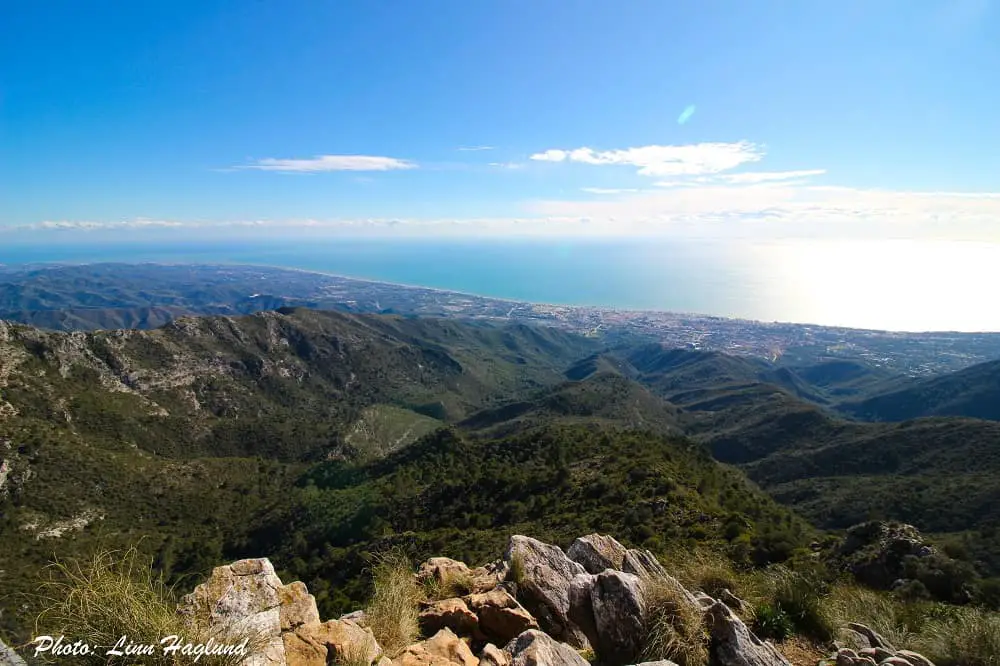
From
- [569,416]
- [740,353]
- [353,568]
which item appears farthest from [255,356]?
[740,353]

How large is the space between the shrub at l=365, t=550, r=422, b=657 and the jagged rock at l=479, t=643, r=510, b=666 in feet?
3.60

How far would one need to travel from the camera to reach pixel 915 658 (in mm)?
5656

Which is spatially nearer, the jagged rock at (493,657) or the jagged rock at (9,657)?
the jagged rock at (9,657)

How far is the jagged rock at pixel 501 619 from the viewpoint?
263 inches

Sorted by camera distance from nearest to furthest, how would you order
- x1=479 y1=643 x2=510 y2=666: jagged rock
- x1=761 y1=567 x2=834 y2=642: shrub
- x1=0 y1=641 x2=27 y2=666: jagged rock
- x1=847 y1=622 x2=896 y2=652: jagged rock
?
1. x1=0 y1=641 x2=27 y2=666: jagged rock
2. x1=479 y1=643 x2=510 y2=666: jagged rock
3. x1=847 y1=622 x2=896 y2=652: jagged rock
4. x1=761 y1=567 x2=834 y2=642: shrub

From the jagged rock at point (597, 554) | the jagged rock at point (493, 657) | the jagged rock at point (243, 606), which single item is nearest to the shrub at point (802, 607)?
the jagged rock at point (597, 554)

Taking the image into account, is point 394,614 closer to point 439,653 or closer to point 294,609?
point 439,653

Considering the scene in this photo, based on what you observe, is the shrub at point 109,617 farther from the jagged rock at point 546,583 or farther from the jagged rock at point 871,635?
the jagged rock at point 871,635

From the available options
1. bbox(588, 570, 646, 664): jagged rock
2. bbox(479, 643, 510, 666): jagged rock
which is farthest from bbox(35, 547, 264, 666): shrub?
bbox(588, 570, 646, 664): jagged rock

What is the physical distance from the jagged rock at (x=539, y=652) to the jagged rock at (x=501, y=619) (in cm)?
91

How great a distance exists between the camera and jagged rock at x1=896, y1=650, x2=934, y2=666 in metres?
5.53

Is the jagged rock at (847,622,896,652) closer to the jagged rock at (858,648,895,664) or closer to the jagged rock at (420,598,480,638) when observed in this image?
the jagged rock at (858,648,895,664)

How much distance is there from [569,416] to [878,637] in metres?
81.3

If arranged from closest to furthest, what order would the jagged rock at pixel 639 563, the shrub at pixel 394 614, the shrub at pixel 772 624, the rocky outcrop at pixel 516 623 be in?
the rocky outcrop at pixel 516 623, the shrub at pixel 394 614, the shrub at pixel 772 624, the jagged rock at pixel 639 563
